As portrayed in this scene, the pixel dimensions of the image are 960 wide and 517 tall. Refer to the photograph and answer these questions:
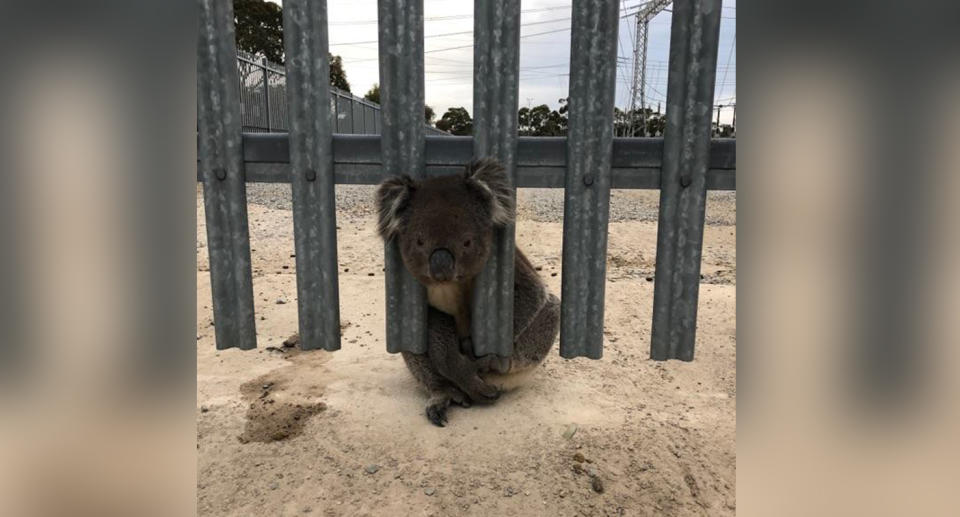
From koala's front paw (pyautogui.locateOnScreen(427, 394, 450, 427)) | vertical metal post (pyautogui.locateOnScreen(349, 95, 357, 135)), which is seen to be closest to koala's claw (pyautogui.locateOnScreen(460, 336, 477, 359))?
koala's front paw (pyautogui.locateOnScreen(427, 394, 450, 427))

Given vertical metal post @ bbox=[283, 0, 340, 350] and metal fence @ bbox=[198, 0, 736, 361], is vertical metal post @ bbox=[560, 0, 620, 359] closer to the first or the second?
metal fence @ bbox=[198, 0, 736, 361]

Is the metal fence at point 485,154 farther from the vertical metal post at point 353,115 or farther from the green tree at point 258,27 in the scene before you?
the green tree at point 258,27

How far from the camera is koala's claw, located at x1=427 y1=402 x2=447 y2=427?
3428 millimetres

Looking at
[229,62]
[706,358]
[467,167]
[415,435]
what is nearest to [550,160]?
[467,167]

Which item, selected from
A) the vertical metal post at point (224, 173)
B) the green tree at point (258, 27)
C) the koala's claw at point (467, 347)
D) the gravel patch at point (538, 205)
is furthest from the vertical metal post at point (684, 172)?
the green tree at point (258, 27)

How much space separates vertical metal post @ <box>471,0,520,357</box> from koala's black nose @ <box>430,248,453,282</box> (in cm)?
20

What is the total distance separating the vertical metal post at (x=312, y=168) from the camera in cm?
211

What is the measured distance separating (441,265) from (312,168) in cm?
69

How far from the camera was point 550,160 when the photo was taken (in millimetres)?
2236

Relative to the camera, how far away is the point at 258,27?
26344 mm
